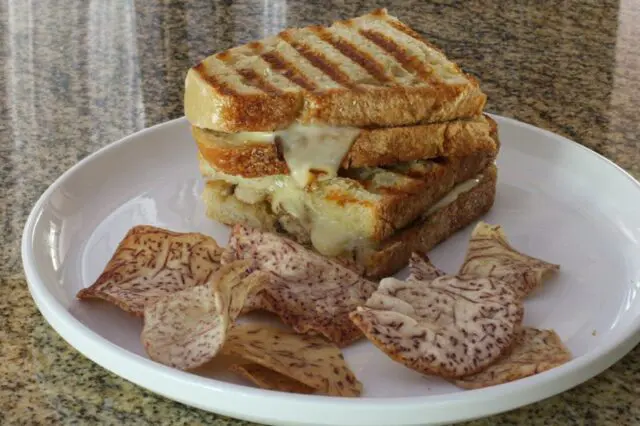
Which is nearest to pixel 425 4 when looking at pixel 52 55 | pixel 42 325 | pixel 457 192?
pixel 52 55

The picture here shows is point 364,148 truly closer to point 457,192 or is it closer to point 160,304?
point 457,192

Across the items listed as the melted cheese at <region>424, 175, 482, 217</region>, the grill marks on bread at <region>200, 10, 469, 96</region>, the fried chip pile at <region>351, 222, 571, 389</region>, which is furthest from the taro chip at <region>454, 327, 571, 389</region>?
the grill marks on bread at <region>200, 10, 469, 96</region>

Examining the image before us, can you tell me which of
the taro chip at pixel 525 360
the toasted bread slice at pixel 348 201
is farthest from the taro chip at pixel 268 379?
the toasted bread slice at pixel 348 201

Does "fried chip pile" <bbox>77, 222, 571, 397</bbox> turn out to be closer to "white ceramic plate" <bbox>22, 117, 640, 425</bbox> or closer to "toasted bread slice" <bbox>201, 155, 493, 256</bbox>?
"white ceramic plate" <bbox>22, 117, 640, 425</bbox>

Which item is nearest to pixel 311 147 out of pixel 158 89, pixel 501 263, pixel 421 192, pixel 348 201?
pixel 348 201

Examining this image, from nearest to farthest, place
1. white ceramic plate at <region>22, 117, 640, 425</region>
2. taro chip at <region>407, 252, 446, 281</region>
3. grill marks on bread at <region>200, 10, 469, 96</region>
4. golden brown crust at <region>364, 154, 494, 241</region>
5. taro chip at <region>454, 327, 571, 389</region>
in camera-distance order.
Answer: white ceramic plate at <region>22, 117, 640, 425</region> < taro chip at <region>454, 327, 571, 389</region> < taro chip at <region>407, 252, 446, 281</region> < golden brown crust at <region>364, 154, 494, 241</region> < grill marks on bread at <region>200, 10, 469, 96</region>

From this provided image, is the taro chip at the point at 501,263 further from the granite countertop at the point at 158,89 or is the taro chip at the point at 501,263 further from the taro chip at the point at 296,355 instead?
the taro chip at the point at 296,355

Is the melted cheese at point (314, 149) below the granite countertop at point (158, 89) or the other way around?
the other way around

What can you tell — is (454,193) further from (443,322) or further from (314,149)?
(443,322)
